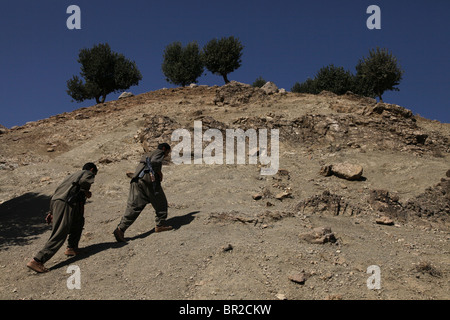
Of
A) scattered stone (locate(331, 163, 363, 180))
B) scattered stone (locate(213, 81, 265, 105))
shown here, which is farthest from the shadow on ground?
scattered stone (locate(213, 81, 265, 105))

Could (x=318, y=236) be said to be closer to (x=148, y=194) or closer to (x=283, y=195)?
(x=283, y=195)

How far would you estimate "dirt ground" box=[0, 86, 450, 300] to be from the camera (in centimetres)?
488

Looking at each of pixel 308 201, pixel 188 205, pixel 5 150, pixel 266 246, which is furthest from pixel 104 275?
pixel 5 150

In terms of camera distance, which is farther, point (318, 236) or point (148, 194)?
point (148, 194)

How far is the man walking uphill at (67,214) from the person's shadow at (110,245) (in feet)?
0.55

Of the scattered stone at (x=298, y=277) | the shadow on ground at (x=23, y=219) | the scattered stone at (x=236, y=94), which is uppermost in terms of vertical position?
the scattered stone at (x=236, y=94)

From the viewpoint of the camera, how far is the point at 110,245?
21.5 feet

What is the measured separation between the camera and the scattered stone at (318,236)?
608 centimetres

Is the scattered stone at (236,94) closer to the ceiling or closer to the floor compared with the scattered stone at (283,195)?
closer to the ceiling

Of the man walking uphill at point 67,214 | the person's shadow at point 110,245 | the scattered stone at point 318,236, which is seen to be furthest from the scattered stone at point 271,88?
the man walking uphill at point 67,214

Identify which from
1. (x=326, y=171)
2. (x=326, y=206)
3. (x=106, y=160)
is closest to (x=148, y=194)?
(x=326, y=206)

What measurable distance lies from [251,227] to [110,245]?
8.71 feet

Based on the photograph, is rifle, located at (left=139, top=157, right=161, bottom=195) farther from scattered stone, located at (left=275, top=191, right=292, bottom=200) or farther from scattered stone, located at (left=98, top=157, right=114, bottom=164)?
scattered stone, located at (left=98, top=157, right=114, bottom=164)

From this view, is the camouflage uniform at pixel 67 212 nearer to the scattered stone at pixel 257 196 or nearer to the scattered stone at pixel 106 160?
the scattered stone at pixel 257 196
